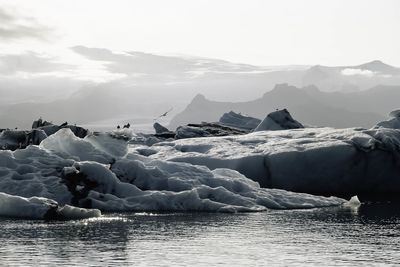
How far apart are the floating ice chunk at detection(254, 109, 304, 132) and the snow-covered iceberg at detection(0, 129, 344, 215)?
21.0 meters

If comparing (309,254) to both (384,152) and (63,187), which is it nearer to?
(63,187)

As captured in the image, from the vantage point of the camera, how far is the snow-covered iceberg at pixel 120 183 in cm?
2295

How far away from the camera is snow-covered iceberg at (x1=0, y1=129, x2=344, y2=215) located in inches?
904

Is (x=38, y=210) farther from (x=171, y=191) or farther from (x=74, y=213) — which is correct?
(x=171, y=191)

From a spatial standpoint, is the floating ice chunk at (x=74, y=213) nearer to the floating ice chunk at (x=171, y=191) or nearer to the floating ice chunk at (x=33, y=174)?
the floating ice chunk at (x=171, y=191)

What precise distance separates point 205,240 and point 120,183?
28.8 feet

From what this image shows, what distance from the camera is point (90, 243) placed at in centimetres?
1497

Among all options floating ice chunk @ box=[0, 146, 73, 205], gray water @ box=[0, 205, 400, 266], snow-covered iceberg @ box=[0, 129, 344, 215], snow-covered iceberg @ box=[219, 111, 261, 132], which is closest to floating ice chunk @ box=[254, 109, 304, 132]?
snow-covered iceberg @ box=[0, 129, 344, 215]

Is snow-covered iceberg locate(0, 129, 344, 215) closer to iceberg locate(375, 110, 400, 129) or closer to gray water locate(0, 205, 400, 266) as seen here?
gray water locate(0, 205, 400, 266)

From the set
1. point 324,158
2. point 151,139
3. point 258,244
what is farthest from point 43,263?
point 151,139

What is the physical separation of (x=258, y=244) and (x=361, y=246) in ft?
7.64

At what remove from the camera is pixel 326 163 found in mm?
33156

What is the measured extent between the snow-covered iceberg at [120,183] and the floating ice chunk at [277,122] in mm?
21029

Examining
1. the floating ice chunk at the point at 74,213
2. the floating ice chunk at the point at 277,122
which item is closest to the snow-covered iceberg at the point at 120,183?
the floating ice chunk at the point at 74,213
